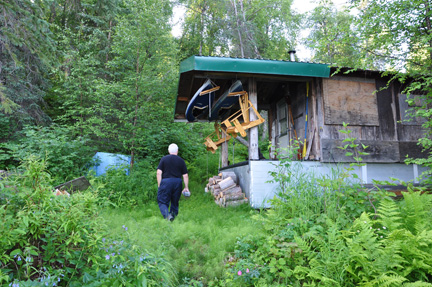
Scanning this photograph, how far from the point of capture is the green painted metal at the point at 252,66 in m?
7.42

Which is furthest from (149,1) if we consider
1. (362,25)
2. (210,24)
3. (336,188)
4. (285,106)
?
(210,24)

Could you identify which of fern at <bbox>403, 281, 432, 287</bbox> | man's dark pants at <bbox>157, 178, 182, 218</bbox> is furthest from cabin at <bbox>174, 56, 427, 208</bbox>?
fern at <bbox>403, 281, 432, 287</bbox>

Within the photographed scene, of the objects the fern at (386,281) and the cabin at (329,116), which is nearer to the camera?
the fern at (386,281)

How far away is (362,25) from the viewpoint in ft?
23.1

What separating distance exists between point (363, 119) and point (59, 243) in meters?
8.59

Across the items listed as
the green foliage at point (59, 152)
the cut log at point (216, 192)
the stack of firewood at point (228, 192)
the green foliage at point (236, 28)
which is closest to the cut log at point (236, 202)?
the stack of firewood at point (228, 192)

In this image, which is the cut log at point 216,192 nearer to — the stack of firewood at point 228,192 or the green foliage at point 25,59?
the stack of firewood at point 228,192

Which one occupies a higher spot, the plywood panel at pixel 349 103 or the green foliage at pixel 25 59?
the green foliage at pixel 25 59

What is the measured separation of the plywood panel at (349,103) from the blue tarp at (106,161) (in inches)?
285

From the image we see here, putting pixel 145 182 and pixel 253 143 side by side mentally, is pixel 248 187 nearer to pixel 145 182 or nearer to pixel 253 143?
pixel 253 143

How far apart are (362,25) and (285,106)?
4.37 meters

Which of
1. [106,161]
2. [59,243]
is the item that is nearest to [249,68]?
[59,243]

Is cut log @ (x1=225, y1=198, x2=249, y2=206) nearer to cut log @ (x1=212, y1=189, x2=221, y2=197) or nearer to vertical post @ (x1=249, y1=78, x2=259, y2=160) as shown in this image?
cut log @ (x1=212, y1=189, x2=221, y2=197)

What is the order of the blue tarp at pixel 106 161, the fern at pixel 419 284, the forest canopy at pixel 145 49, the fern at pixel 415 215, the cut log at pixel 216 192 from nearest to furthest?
the fern at pixel 419 284 → the fern at pixel 415 215 → the forest canopy at pixel 145 49 → the cut log at pixel 216 192 → the blue tarp at pixel 106 161
